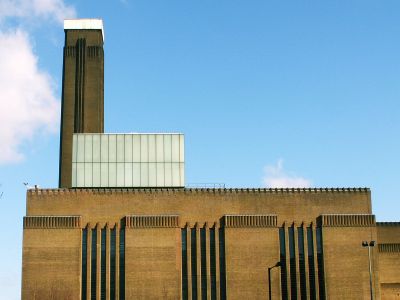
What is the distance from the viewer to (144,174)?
73625 mm

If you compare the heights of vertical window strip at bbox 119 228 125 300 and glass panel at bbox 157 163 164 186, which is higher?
glass panel at bbox 157 163 164 186

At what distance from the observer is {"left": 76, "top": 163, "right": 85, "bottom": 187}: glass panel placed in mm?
73125

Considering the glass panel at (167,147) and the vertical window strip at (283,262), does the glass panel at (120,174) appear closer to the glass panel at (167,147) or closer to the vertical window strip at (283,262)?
the glass panel at (167,147)

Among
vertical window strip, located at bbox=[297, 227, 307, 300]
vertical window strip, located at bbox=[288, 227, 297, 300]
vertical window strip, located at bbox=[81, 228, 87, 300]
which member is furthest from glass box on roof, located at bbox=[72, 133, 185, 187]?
vertical window strip, located at bbox=[297, 227, 307, 300]

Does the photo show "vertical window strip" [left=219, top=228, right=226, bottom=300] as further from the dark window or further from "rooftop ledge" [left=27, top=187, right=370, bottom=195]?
"rooftop ledge" [left=27, top=187, right=370, bottom=195]

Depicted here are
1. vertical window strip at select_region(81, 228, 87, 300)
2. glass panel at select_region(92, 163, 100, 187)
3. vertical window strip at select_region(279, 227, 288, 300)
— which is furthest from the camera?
glass panel at select_region(92, 163, 100, 187)

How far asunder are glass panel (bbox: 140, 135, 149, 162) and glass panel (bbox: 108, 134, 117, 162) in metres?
2.48

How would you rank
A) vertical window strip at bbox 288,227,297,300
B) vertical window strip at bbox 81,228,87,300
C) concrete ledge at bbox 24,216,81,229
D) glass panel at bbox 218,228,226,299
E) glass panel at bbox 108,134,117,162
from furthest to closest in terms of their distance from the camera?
glass panel at bbox 108,134,117,162
vertical window strip at bbox 288,227,297,300
glass panel at bbox 218,228,226,299
concrete ledge at bbox 24,216,81,229
vertical window strip at bbox 81,228,87,300

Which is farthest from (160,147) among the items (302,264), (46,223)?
(302,264)

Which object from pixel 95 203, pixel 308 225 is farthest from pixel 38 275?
pixel 308 225

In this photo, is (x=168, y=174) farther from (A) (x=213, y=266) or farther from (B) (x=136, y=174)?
(A) (x=213, y=266)

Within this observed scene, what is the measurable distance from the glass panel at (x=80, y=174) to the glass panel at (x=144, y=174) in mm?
5459

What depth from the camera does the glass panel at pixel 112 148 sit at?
73.9 metres

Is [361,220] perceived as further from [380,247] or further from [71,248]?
[71,248]
